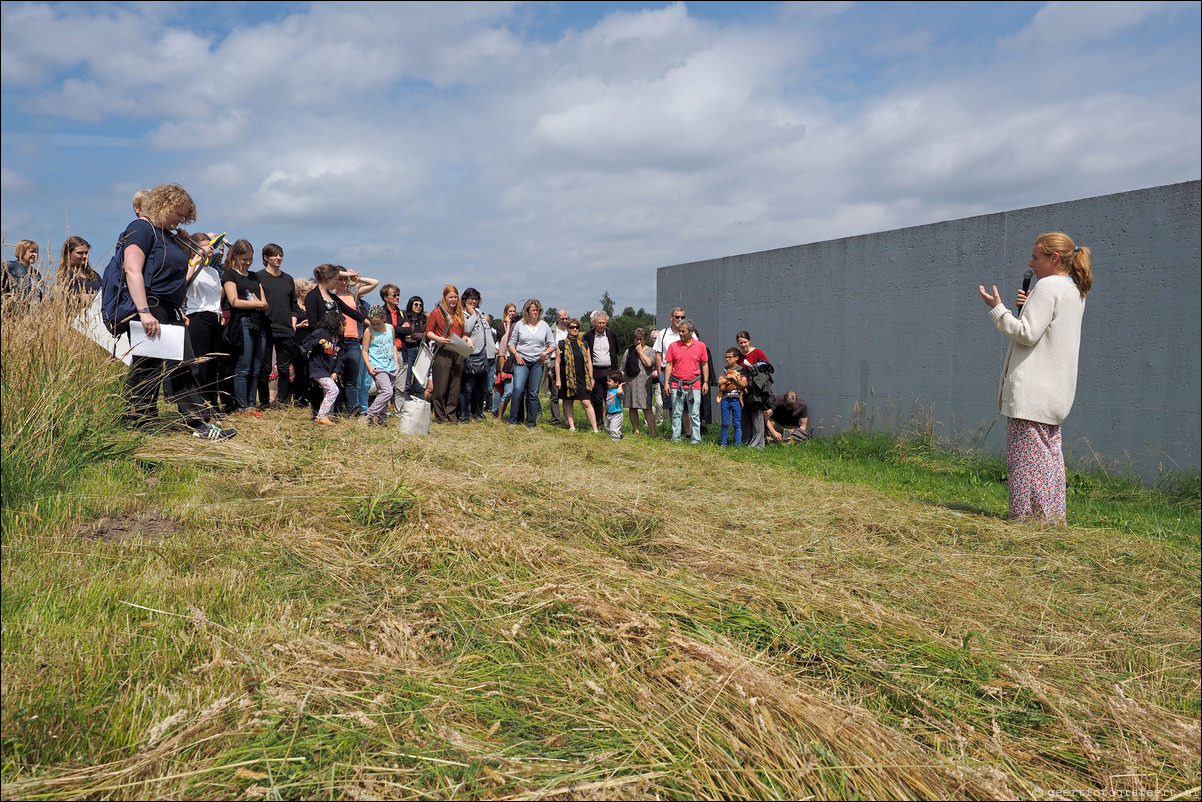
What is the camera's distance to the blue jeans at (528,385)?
1234 cm

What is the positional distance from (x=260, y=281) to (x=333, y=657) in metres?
7.35

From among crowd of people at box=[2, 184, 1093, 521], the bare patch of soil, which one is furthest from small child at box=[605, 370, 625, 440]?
the bare patch of soil

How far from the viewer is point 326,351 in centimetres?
919

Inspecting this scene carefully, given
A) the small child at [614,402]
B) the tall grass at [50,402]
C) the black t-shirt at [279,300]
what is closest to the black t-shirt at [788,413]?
the small child at [614,402]

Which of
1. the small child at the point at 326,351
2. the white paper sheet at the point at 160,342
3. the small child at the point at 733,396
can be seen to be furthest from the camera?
the small child at the point at 733,396

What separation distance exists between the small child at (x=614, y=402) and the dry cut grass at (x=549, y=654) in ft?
22.3

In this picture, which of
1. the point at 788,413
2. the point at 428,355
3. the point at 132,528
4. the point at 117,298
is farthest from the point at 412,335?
the point at 132,528

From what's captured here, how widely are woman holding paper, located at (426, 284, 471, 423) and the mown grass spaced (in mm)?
6248

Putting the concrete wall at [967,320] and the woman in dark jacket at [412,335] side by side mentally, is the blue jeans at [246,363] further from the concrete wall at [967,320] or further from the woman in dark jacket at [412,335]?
the concrete wall at [967,320]

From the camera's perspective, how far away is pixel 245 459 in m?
5.44

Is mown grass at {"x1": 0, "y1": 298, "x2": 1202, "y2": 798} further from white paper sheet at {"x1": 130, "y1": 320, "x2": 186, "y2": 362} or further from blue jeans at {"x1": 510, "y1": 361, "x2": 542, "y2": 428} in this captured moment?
blue jeans at {"x1": 510, "y1": 361, "x2": 542, "y2": 428}

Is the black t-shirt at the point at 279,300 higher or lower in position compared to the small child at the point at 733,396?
higher

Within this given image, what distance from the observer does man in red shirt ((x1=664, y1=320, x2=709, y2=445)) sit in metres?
11.9

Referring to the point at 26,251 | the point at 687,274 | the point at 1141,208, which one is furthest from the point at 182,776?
the point at 687,274
